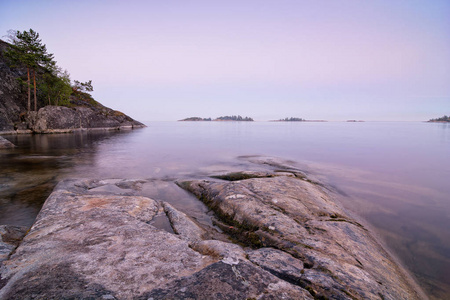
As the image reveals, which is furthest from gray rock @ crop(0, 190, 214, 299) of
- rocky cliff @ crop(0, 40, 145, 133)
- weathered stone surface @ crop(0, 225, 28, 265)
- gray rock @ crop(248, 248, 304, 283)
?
rocky cliff @ crop(0, 40, 145, 133)

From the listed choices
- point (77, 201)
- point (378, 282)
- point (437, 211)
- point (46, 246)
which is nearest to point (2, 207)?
point (77, 201)

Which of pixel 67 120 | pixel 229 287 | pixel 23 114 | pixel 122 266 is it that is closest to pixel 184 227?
pixel 122 266

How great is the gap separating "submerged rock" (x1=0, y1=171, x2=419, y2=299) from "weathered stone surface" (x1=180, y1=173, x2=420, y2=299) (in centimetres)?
2

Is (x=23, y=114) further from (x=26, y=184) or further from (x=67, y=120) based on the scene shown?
(x=26, y=184)

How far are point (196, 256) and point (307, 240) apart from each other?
2.50m

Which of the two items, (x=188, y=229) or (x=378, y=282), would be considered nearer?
(x=378, y=282)

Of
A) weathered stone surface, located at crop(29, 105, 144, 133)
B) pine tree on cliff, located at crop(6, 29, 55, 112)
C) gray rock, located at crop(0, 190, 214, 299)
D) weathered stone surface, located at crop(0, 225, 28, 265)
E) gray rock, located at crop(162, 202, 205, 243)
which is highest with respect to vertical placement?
pine tree on cliff, located at crop(6, 29, 55, 112)

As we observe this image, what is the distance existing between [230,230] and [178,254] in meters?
2.36

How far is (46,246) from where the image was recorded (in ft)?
11.2

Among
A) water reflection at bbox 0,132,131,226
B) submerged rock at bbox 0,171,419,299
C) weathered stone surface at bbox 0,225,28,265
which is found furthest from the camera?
water reflection at bbox 0,132,131,226

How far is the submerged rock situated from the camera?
8.21 feet

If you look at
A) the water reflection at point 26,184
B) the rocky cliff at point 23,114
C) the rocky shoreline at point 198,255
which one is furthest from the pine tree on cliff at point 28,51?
the rocky shoreline at point 198,255

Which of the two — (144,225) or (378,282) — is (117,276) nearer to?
(144,225)

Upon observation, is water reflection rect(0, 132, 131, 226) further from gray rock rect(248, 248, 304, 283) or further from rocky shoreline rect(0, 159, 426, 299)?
gray rock rect(248, 248, 304, 283)
